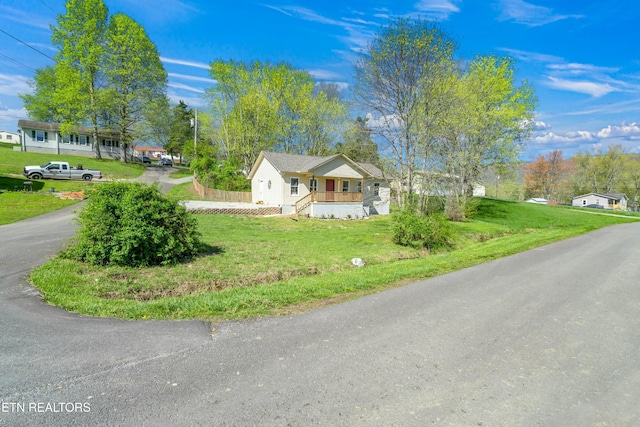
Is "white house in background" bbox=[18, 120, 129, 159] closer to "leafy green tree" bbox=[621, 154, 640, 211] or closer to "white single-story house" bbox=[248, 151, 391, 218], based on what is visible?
"white single-story house" bbox=[248, 151, 391, 218]

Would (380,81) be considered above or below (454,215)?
above

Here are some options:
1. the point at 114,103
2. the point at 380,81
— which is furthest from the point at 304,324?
the point at 114,103

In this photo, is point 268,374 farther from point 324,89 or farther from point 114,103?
point 114,103

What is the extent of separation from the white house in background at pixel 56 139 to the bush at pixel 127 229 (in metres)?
40.8

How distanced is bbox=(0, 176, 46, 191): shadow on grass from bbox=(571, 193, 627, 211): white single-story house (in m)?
80.6

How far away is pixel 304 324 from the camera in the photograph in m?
4.75

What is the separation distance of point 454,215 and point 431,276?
1737 cm

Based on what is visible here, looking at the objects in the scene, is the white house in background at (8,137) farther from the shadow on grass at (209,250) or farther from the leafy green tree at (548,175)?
the leafy green tree at (548,175)

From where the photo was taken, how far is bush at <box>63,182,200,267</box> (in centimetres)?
761

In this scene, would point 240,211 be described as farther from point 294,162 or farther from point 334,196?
point 334,196

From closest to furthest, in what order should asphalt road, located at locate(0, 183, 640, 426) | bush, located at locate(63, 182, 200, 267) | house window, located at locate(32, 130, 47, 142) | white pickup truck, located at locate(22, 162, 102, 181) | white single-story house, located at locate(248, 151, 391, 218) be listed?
asphalt road, located at locate(0, 183, 640, 426) < bush, located at locate(63, 182, 200, 267) < white single-story house, located at locate(248, 151, 391, 218) < white pickup truck, located at locate(22, 162, 102, 181) < house window, located at locate(32, 130, 47, 142)

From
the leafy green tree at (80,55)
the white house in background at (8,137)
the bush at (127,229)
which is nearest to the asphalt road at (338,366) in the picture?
the bush at (127,229)

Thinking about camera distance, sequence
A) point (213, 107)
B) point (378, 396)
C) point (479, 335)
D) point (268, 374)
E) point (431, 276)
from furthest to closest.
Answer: point (213, 107) < point (431, 276) < point (479, 335) < point (268, 374) < point (378, 396)

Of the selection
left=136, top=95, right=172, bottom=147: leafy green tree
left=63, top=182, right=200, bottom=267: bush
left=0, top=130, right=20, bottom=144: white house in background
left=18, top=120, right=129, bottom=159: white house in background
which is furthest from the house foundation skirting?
left=0, top=130, right=20, bottom=144: white house in background
